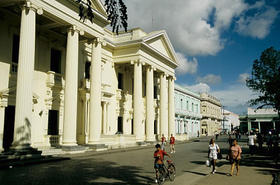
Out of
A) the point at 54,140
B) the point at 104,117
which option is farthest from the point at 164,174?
the point at 104,117

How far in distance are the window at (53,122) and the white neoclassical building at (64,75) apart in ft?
0.23

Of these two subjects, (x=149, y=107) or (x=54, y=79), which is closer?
(x=54, y=79)

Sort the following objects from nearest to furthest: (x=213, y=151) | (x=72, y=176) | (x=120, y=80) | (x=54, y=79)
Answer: (x=72, y=176) < (x=213, y=151) < (x=54, y=79) < (x=120, y=80)

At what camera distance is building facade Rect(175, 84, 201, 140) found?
4553cm

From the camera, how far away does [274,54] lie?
89.8 feet

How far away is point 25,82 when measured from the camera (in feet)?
43.8

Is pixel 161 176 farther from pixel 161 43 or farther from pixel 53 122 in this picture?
pixel 161 43

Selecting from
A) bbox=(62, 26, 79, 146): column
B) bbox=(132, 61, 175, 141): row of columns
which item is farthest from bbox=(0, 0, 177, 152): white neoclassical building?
bbox=(132, 61, 175, 141): row of columns

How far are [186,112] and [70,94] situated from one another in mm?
35378

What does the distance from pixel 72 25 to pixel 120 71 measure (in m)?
11.0

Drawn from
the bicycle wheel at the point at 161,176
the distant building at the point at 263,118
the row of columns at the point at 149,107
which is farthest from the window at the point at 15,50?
the distant building at the point at 263,118

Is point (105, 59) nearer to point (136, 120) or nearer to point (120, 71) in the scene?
point (120, 71)

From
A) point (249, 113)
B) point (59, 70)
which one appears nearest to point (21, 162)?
point (59, 70)

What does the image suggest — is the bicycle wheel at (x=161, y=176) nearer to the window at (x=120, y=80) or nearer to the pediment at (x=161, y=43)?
the pediment at (x=161, y=43)
